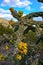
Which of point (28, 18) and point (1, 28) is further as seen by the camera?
point (1, 28)

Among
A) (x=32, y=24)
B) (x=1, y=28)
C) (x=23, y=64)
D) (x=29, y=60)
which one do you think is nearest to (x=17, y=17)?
(x=32, y=24)

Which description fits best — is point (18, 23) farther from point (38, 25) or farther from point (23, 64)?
point (23, 64)

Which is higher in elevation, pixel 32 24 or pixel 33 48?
pixel 32 24

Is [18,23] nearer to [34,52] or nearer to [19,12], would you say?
[19,12]

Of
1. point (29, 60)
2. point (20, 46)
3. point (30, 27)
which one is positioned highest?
point (30, 27)

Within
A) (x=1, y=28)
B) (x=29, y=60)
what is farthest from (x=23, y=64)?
(x=1, y=28)

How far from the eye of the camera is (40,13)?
3705 millimetres

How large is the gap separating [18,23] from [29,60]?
7.41 m

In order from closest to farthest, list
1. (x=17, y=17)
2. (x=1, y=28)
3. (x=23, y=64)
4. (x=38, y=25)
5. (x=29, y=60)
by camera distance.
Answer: (x=38, y=25) < (x=17, y=17) < (x=23, y=64) < (x=29, y=60) < (x=1, y=28)

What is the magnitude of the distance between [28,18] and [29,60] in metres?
7.27

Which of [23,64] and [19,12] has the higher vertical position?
[19,12]

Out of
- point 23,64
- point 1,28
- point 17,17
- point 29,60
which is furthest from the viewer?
point 1,28

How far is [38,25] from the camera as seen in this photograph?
3.41 meters

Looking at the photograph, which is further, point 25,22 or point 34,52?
point 34,52
